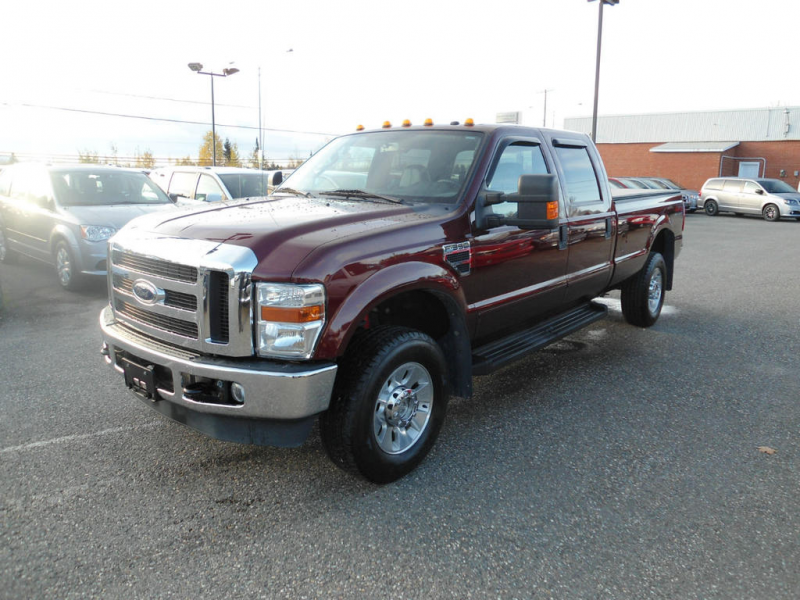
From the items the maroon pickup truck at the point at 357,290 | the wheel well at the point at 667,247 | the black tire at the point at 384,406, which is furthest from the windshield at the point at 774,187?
the black tire at the point at 384,406

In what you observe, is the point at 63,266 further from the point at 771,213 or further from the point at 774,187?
the point at 774,187

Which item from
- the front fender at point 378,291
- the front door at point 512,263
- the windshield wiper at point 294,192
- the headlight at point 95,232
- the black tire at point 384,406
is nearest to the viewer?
the front fender at point 378,291

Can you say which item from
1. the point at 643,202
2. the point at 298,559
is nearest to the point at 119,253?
the point at 298,559

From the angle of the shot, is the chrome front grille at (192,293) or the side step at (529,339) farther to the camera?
the side step at (529,339)

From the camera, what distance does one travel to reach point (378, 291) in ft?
10.4

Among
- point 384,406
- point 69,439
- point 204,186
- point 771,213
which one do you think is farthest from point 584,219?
point 771,213

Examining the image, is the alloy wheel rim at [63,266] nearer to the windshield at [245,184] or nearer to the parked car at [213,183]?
the parked car at [213,183]

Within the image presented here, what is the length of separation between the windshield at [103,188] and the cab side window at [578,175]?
6.27 metres

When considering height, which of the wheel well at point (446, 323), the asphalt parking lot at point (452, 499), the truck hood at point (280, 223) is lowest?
the asphalt parking lot at point (452, 499)

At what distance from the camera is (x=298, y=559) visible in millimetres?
2727

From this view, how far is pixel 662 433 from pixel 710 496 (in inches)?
31.8

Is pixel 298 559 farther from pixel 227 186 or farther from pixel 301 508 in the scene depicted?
pixel 227 186

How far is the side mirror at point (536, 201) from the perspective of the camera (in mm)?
3541

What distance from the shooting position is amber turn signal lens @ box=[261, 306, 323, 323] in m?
2.88
